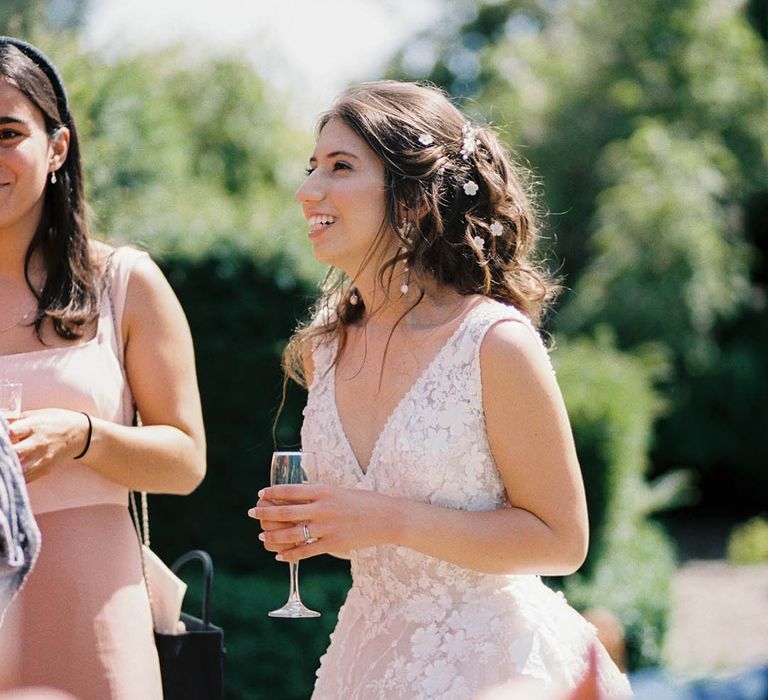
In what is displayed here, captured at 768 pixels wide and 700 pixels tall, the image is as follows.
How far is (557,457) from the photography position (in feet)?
8.29

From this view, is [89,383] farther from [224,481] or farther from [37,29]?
[224,481]

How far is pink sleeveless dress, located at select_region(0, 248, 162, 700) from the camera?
2.87 meters

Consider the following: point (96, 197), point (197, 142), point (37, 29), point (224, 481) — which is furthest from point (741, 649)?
point (197, 142)

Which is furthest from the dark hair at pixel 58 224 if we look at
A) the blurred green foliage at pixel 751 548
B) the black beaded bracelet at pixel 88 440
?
the blurred green foliage at pixel 751 548

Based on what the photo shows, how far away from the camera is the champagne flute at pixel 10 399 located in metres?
2.61

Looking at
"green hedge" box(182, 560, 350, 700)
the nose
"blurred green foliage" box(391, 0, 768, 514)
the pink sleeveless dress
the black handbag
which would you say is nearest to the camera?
the nose

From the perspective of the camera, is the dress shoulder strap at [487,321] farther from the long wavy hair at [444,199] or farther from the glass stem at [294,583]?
the glass stem at [294,583]

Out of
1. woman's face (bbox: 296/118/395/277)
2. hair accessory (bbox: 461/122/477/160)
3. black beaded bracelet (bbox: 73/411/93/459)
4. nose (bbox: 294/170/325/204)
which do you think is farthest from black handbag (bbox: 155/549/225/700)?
hair accessory (bbox: 461/122/477/160)

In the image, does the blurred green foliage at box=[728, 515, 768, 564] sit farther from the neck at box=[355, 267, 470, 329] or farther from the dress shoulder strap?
the dress shoulder strap

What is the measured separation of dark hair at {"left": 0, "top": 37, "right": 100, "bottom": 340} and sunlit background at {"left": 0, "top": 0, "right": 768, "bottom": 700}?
2.39 metres

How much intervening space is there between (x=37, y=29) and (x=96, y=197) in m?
0.89

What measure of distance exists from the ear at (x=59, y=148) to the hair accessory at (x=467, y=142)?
3.61ft

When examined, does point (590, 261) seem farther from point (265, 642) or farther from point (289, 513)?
point (289, 513)

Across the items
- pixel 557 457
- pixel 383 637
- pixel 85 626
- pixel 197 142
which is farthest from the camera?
pixel 197 142
